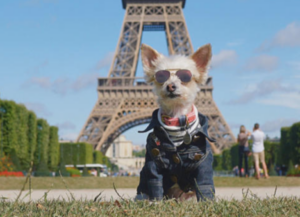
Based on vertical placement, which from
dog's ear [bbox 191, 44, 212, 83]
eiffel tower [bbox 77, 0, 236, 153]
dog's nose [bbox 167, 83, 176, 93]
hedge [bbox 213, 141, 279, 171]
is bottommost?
dog's nose [bbox 167, 83, 176, 93]

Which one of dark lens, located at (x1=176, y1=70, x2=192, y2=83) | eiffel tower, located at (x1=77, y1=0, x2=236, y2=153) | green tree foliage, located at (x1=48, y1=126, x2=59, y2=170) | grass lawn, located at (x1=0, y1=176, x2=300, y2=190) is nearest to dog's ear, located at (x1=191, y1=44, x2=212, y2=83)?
dark lens, located at (x1=176, y1=70, x2=192, y2=83)

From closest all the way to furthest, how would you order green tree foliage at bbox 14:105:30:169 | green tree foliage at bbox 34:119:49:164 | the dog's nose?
the dog's nose → green tree foliage at bbox 14:105:30:169 → green tree foliage at bbox 34:119:49:164

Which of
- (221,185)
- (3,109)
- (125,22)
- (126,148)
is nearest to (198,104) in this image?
(125,22)

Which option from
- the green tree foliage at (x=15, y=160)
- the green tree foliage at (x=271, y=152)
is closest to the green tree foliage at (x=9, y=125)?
the green tree foliage at (x=15, y=160)

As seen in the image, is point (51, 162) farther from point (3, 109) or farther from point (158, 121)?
point (158, 121)

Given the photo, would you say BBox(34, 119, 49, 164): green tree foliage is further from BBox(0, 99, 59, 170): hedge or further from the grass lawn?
the grass lawn

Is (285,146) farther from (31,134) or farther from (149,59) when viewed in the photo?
(149,59)

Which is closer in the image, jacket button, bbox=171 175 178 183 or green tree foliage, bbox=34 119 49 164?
jacket button, bbox=171 175 178 183

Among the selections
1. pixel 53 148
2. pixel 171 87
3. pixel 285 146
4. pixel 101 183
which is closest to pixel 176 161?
pixel 171 87
